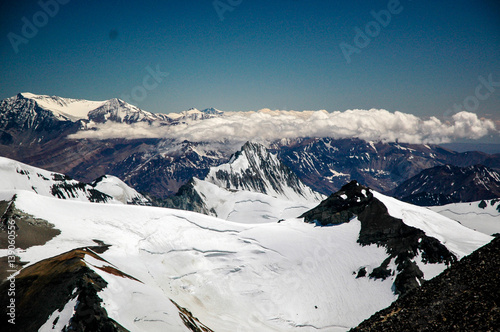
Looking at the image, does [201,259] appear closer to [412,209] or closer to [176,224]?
[176,224]

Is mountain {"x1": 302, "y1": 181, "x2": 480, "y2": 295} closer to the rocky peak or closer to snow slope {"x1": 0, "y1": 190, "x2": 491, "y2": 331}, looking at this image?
the rocky peak

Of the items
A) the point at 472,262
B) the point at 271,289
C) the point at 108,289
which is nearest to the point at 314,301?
the point at 271,289

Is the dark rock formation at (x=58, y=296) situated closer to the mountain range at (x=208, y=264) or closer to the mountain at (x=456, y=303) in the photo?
the mountain range at (x=208, y=264)

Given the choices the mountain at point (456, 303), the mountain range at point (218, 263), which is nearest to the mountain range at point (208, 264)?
the mountain range at point (218, 263)

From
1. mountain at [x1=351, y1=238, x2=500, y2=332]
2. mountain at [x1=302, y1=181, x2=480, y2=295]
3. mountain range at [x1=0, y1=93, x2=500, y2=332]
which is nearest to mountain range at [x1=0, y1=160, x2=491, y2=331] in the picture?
mountain range at [x1=0, y1=93, x2=500, y2=332]

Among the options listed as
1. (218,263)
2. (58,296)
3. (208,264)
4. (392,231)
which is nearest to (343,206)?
(392,231)
